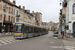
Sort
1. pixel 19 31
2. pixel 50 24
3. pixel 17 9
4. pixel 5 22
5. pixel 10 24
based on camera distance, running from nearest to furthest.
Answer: pixel 19 31
pixel 5 22
pixel 10 24
pixel 17 9
pixel 50 24

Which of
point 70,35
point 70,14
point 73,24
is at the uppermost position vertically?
point 70,14

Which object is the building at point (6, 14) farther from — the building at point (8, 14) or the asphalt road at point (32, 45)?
the asphalt road at point (32, 45)

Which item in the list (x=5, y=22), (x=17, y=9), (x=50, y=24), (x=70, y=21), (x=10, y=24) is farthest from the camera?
(x=50, y=24)

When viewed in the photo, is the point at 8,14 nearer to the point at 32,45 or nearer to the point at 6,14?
the point at 6,14

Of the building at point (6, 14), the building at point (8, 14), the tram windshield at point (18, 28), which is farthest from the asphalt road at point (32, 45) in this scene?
the building at point (6, 14)

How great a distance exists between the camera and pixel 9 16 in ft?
162

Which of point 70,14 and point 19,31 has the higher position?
point 70,14

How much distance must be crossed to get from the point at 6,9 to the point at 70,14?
26291 mm

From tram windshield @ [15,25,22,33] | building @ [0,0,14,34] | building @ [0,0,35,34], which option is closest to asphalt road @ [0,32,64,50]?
tram windshield @ [15,25,22,33]

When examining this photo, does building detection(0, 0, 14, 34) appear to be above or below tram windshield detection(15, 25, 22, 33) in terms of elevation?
above

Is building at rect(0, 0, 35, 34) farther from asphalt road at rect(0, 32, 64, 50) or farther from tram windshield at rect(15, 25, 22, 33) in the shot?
asphalt road at rect(0, 32, 64, 50)

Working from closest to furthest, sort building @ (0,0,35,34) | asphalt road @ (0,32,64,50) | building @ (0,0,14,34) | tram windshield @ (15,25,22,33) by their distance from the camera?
1. asphalt road @ (0,32,64,50)
2. tram windshield @ (15,25,22,33)
3. building @ (0,0,14,34)
4. building @ (0,0,35,34)

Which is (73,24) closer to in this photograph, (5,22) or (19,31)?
(19,31)

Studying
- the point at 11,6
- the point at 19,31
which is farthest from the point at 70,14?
the point at 11,6
